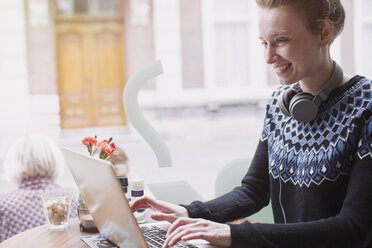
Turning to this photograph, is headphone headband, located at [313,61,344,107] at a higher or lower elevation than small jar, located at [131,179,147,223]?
higher

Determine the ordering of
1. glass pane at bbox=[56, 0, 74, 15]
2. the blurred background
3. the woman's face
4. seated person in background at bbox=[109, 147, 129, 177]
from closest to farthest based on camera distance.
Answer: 1. the woman's face
2. seated person in background at bbox=[109, 147, 129, 177]
3. the blurred background
4. glass pane at bbox=[56, 0, 74, 15]

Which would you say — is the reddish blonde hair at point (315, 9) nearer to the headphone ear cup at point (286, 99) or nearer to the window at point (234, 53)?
the headphone ear cup at point (286, 99)

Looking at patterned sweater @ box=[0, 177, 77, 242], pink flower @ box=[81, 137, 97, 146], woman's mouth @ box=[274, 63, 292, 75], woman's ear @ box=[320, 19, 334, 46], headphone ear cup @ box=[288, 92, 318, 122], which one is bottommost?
patterned sweater @ box=[0, 177, 77, 242]

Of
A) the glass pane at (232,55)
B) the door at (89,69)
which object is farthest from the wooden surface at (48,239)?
the glass pane at (232,55)

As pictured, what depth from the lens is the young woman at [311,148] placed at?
96 centimetres

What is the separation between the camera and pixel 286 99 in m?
1.22

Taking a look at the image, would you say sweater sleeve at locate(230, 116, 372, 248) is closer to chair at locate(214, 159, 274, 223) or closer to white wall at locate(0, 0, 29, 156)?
chair at locate(214, 159, 274, 223)

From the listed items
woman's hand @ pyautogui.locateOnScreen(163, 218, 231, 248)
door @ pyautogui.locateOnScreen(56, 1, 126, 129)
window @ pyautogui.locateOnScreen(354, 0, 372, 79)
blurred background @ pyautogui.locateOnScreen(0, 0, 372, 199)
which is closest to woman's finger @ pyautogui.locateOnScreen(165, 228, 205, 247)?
woman's hand @ pyautogui.locateOnScreen(163, 218, 231, 248)

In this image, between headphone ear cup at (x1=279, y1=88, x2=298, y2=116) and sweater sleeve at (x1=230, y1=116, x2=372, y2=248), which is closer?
sweater sleeve at (x1=230, y1=116, x2=372, y2=248)

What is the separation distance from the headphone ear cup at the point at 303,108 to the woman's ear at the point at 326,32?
0.46 feet

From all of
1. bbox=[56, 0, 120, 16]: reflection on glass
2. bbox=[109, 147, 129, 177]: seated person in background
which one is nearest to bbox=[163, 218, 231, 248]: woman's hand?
bbox=[109, 147, 129, 177]: seated person in background

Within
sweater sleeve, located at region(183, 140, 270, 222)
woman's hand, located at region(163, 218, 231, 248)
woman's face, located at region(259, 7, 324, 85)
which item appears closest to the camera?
woman's hand, located at region(163, 218, 231, 248)

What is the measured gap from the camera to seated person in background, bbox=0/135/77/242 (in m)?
1.73

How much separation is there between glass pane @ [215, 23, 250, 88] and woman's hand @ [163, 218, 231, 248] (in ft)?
20.2
